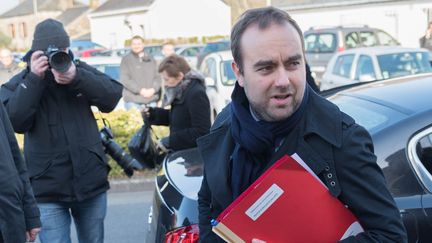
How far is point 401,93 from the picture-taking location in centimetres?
343

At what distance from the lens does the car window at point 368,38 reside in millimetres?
19484

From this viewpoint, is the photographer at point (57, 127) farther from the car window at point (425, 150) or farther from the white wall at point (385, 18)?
the white wall at point (385, 18)

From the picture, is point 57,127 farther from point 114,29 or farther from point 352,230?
point 114,29

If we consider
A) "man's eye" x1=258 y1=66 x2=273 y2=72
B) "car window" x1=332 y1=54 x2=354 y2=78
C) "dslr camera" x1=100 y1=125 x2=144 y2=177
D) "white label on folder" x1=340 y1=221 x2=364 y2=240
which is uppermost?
"man's eye" x1=258 y1=66 x2=273 y2=72

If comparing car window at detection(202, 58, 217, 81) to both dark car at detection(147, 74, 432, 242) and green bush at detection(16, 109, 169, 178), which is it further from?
dark car at detection(147, 74, 432, 242)

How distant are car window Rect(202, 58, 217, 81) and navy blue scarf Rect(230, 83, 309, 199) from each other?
10.2m

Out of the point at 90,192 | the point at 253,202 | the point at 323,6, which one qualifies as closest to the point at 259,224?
the point at 253,202

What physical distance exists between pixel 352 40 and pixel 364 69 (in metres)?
7.93

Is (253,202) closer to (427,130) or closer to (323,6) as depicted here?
(427,130)

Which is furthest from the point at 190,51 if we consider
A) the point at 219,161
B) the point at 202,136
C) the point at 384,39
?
the point at 219,161

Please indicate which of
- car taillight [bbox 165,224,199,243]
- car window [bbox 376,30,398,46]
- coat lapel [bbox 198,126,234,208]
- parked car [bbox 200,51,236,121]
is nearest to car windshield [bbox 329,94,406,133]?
car taillight [bbox 165,224,199,243]

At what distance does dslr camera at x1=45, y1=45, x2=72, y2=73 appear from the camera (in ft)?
11.5

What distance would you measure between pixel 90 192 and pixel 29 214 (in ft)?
1.79

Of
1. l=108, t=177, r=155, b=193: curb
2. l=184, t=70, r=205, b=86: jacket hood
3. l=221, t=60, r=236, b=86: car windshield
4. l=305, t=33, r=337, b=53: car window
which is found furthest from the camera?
l=305, t=33, r=337, b=53: car window
